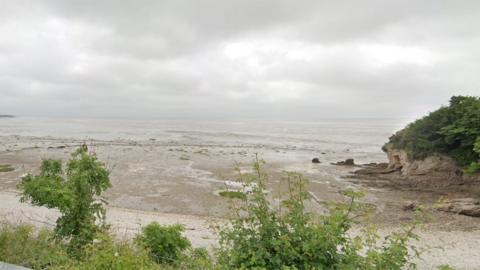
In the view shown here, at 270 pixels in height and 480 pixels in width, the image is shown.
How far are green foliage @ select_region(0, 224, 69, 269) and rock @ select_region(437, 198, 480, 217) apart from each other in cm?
1884

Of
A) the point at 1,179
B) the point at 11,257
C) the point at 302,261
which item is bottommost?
the point at 1,179

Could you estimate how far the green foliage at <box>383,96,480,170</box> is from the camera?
2533cm

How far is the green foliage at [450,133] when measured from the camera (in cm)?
2533

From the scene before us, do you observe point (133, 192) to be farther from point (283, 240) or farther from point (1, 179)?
point (283, 240)

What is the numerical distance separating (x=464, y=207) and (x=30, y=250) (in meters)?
21.3

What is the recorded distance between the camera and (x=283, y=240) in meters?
4.80

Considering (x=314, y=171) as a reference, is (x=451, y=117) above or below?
above

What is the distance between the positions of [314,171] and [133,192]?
19.7m

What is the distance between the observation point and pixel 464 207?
1884 cm

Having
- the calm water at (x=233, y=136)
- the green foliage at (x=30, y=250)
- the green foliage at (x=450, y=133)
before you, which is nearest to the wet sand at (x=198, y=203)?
the green foliage at (x=30, y=250)

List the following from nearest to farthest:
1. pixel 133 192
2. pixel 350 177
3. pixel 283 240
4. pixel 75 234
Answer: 1. pixel 283 240
2. pixel 75 234
3. pixel 133 192
4. pixel 350 177

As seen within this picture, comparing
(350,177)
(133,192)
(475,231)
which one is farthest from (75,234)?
(350,177)

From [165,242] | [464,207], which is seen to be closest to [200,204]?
[165,242]

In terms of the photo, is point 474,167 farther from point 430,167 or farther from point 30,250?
point 30,250
